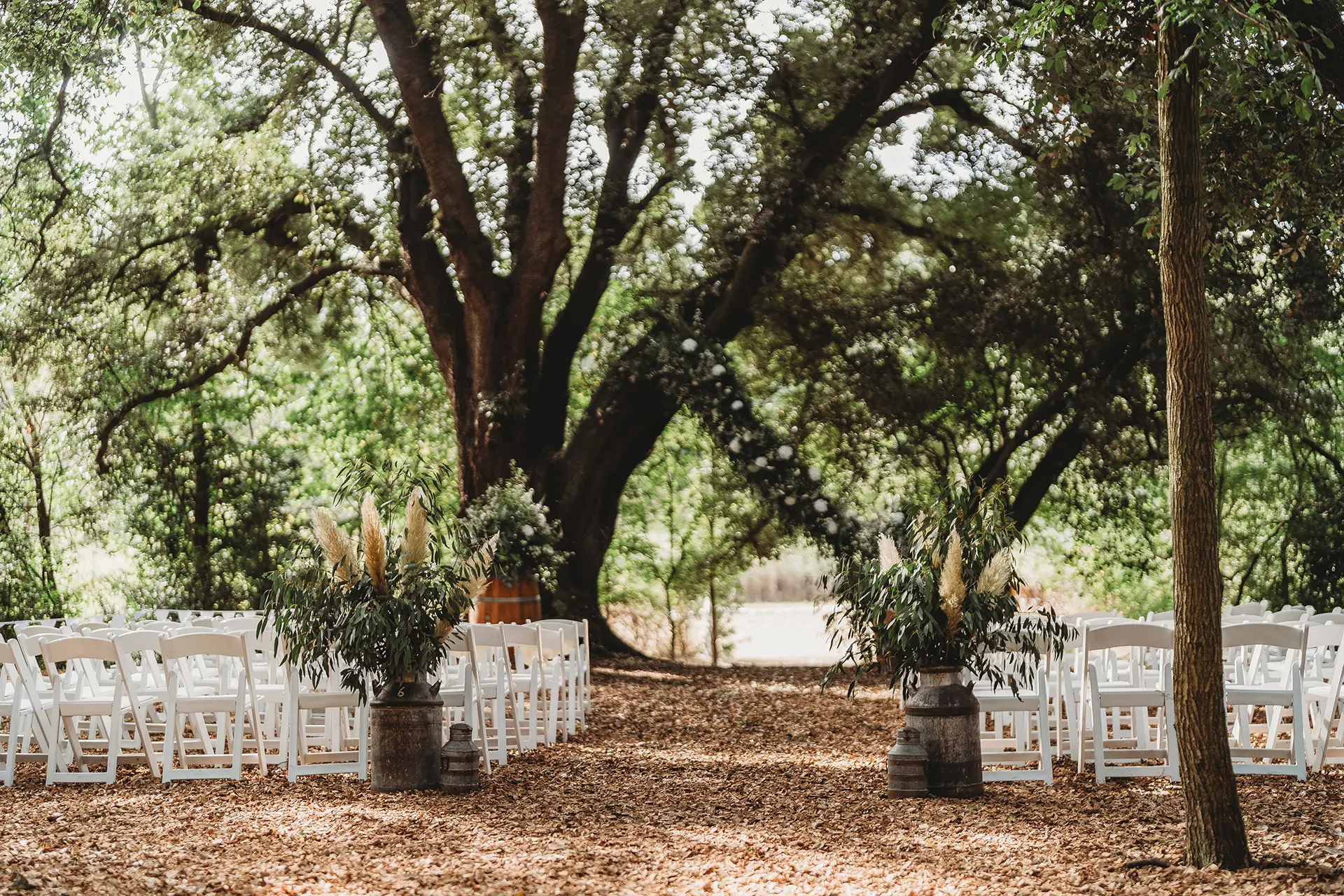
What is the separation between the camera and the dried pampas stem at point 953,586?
657cm

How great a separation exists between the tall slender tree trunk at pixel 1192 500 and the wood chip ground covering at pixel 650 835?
0.23m

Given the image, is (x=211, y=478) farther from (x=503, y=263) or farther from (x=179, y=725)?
(x=179, y=725)

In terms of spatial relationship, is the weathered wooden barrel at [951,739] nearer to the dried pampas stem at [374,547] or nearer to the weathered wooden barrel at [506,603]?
the dried pampas stem at [374,547]

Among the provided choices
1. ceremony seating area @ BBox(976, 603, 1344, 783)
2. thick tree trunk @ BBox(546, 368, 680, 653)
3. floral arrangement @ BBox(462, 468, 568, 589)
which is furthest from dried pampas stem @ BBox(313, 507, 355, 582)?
thick tree trunk @ BBox(546, 368, 680, 653)

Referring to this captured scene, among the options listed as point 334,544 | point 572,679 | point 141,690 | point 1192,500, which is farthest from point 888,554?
point 141,690

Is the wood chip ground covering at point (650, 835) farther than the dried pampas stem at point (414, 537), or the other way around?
the dried pampas stem at point (414, 537)

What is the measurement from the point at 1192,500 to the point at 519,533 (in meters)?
9.04

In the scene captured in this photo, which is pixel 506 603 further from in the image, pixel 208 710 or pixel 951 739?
pixel 951 739

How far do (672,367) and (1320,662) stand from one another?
7.53 meters

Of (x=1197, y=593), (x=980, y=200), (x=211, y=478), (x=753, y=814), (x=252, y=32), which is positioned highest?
(x=252, y=32)

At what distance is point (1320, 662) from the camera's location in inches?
325

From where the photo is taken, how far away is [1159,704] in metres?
6.61

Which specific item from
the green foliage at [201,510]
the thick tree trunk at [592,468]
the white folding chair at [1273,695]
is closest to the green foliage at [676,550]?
the thick tree trunk at [592,468]

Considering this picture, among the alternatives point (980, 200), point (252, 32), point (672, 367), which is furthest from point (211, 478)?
point (980, 200)
